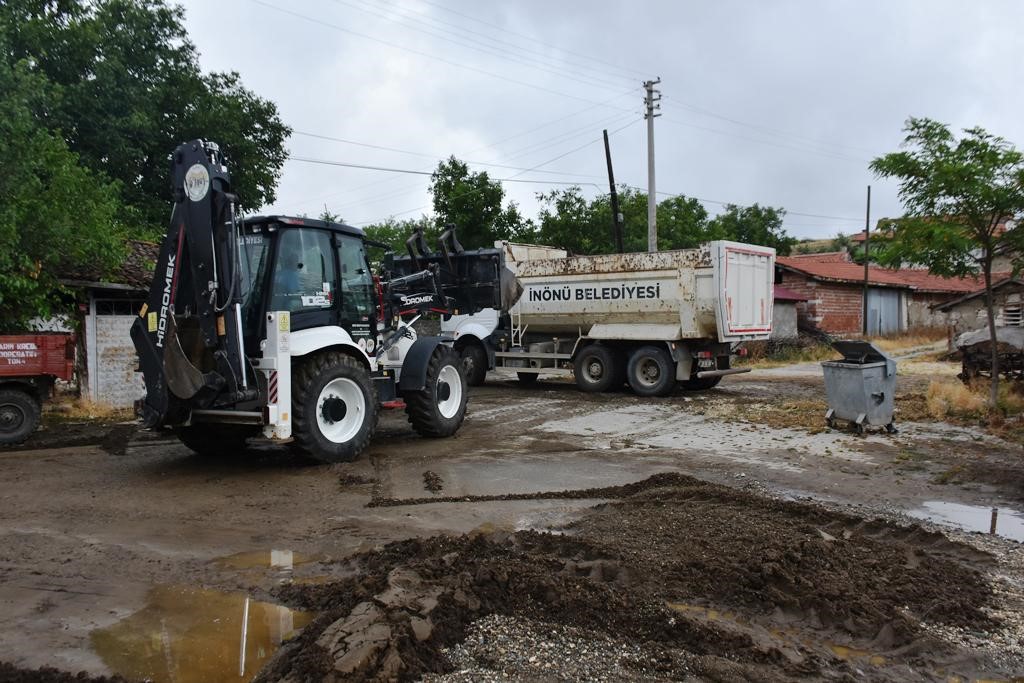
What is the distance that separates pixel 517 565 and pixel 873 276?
35273 millimetres

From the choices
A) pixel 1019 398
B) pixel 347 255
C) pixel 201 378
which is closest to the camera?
pixel 201 378

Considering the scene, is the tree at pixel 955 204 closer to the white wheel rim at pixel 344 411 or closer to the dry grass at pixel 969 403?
the dry grass at pixel 969 403

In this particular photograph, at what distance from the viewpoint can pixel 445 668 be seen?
3.65m

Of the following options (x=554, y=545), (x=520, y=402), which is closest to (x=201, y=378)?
(x=554, y=545)

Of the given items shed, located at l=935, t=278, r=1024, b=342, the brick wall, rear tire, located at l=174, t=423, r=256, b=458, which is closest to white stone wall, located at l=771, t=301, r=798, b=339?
the brick wall

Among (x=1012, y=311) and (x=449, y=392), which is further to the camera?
(x=1012, y=311)

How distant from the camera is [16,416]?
10141 millimetres

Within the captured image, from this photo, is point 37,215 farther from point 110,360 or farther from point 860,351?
point 860,351

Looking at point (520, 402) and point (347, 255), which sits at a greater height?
point (347, 255)

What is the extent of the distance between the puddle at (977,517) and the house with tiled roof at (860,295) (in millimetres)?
22289

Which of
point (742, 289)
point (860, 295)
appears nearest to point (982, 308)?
point (860, 295)

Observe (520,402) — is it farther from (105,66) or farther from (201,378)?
(105,66)

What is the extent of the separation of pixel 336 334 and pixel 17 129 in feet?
20.5

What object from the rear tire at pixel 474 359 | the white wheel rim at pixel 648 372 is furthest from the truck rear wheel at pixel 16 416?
the white wheel rim at pixel 648 372
